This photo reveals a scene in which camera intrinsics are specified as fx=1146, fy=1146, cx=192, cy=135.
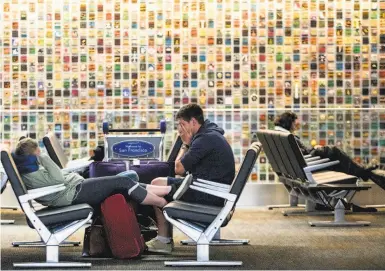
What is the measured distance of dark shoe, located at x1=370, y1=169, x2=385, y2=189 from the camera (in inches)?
485

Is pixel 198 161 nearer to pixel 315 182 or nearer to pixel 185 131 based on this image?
pixel 185 131

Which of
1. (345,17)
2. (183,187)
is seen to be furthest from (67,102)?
(183,187)

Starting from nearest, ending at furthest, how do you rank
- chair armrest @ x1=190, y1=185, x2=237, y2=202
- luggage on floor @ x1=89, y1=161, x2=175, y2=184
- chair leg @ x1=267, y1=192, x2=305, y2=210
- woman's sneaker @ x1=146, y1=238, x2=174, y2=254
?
chair armrest @ x1=190, y1=185, x2=237, y2=202
woman's sneaker @ x1=146, y1=238, x2=174, y2=254
luggage on floor @ x1=89, y1=161, x2=175, y2=184
chair leg @ x1=267, y1=192, x2=305, y2=210

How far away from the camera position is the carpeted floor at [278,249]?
25.7ft

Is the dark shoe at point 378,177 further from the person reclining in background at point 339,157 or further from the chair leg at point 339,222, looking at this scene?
the chair leg at point 339,222

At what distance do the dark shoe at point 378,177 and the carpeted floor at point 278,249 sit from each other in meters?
0.89

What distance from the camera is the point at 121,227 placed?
8031 millimetres

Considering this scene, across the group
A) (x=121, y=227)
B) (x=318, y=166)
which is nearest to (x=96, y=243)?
(x=121, y=227)

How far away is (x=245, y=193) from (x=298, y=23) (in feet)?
8.29

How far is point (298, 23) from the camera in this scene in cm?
1476

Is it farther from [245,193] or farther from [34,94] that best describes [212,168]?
[34,94]

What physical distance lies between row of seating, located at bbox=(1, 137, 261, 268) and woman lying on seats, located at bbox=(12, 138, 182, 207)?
11 centimetres

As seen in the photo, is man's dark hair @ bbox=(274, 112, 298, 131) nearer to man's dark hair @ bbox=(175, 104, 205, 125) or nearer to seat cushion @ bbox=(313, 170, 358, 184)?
seat cushion @ bbox=(313, 170, 358, 184)

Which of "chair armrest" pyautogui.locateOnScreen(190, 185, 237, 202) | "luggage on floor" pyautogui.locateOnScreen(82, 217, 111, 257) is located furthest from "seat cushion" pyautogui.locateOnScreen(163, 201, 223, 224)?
"luggage on floor" pyautogui.locateOnScreen(82, 217, 111, 257)
